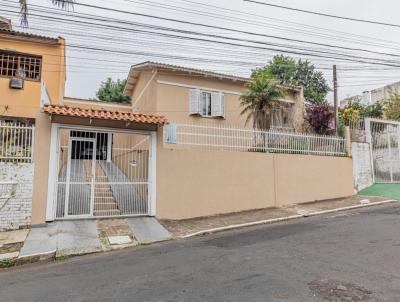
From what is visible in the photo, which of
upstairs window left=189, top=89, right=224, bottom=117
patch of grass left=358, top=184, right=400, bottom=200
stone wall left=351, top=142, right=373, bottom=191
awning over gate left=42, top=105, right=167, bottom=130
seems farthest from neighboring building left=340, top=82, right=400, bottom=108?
awning over gate left=42, top=105, right=167, bottom=130

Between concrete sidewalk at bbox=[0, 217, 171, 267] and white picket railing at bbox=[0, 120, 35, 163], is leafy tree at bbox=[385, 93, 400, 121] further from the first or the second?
white picket railing at bbox=[0, 120, 35, 163]

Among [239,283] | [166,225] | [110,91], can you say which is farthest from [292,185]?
[110,91]

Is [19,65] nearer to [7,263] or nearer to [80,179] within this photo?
[80,179]

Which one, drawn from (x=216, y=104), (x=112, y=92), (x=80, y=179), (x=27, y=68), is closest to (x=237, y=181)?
(x=80, y=179)

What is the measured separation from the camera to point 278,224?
32.8 ft

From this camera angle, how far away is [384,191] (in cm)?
1456

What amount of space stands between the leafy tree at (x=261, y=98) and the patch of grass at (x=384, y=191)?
5.12 meters

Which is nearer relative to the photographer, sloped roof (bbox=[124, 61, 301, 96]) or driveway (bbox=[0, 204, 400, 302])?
driveway (bbox=[0, 204, 400, 302])

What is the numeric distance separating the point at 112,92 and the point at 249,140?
21193mm

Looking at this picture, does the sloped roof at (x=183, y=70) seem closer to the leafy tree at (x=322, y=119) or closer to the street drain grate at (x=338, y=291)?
the leafy tree at (x=322, y=119)

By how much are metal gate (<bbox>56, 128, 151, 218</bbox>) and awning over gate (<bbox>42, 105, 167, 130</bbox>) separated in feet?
0.95

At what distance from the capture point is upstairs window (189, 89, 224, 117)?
15.7m

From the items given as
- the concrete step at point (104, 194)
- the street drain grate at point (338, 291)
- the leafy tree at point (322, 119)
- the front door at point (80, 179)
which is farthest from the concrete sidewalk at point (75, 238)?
the leafy tree at point (322, 119)

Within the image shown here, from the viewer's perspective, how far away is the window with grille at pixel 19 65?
45.1ft
